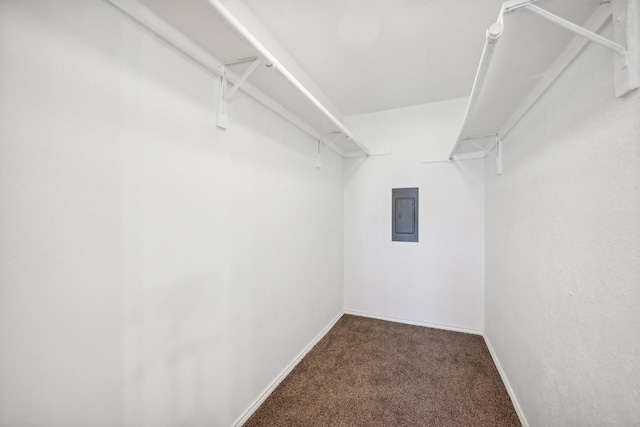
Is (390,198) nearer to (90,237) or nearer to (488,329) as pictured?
(488,329)

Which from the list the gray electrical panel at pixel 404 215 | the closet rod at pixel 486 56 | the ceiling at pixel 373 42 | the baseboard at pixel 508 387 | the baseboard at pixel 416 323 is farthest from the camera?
the gray electrical panel at pixel 404 215

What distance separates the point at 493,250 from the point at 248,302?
234cm

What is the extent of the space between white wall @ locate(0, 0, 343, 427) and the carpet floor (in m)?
0.40

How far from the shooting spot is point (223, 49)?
1.22m

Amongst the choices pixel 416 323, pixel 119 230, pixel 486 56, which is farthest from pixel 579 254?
pixel 416 323

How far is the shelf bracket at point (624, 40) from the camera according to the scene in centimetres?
75

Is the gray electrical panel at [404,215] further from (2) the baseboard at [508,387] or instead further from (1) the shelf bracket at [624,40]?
(1) the shelf bracket at [624,40]

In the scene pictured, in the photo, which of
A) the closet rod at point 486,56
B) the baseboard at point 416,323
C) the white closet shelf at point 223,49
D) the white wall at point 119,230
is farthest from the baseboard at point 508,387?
the white closet shelf at point 223,49

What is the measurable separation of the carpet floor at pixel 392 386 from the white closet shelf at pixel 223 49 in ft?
6.51

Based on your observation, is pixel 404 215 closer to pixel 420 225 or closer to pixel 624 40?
pixel 420 225

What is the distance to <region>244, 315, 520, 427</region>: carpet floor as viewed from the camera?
1.61 meters

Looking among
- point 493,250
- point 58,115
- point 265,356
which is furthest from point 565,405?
point 58,115

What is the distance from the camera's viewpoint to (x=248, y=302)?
63.7 inches

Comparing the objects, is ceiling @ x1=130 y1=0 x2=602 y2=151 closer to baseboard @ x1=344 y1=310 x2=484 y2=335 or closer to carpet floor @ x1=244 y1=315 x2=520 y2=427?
carpet floor @ x1=244 y1=315 x2=520 y2=427
